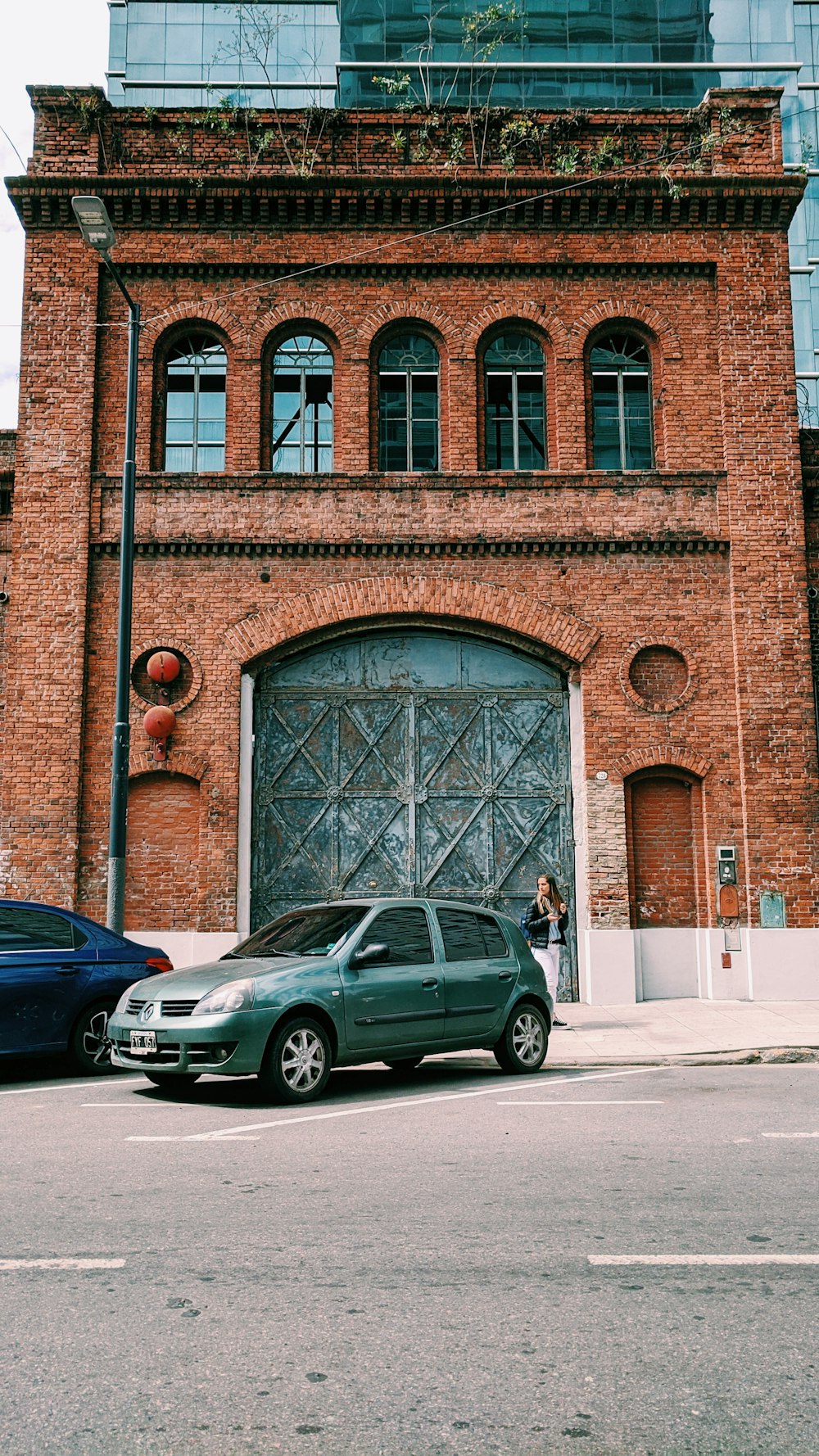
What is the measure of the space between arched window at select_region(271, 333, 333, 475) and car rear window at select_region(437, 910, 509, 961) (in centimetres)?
870

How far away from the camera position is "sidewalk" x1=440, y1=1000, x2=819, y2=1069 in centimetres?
1145

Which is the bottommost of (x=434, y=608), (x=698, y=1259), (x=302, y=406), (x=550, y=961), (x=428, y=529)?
(x=698, y=1259)

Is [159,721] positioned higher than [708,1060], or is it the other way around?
[159,721]

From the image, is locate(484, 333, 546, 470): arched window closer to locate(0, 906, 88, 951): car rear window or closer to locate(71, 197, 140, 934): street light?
locate(71, 197, 140, 934): street light

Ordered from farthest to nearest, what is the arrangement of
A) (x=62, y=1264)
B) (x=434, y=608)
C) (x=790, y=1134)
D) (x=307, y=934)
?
(x=434, y=608) < (x=307, y=934) < (x=790, y=1134) < (x=62, y=1264)

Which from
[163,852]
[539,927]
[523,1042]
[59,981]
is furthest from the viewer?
[163,852]

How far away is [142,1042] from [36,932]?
1.97 metres

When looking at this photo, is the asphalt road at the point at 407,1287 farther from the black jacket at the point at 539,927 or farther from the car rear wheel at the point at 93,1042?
the black jacket at the point at 539,927

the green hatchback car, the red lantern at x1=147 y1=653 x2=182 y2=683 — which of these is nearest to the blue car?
the green hatchback car

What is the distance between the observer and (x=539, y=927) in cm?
1382

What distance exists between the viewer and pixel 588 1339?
13.1 feet

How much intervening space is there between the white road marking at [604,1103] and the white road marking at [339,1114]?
1.54 ft

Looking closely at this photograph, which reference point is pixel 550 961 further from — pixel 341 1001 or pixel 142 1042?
pixel 142 1042

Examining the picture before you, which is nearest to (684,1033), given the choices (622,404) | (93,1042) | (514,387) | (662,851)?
(662,851)
